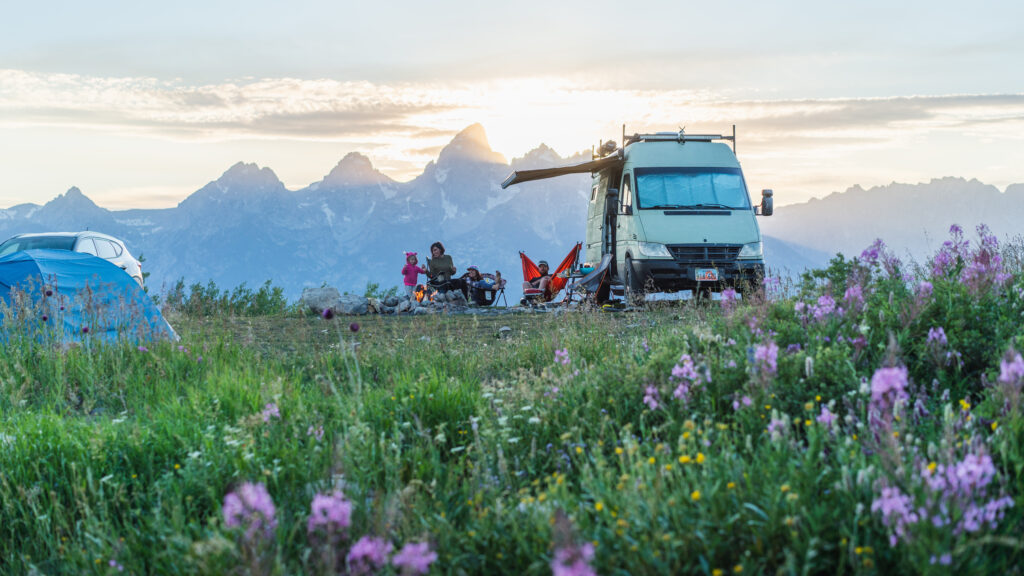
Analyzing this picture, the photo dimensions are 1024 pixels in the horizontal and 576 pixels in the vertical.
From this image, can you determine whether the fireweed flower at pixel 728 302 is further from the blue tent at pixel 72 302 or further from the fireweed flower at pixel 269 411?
the blue tent at pixel 72 302

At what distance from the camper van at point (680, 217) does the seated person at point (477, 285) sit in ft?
11.8

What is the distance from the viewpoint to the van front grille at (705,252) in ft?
49.8

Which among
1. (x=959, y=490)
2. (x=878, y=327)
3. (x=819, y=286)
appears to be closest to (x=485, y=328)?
(x=819, y=286)

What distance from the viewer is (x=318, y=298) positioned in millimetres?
18562

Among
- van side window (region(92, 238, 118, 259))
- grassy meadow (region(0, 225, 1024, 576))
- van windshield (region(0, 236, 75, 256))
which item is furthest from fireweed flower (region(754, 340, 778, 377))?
van windshield (region(0, 236, 75, 256))

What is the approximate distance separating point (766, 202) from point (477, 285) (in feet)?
23.7

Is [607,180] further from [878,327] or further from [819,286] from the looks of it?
[878,327]

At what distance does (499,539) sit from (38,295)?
28.4ft

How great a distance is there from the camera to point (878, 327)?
5.02 metres

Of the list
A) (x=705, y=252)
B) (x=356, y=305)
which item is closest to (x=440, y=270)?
(x=356, y=305)

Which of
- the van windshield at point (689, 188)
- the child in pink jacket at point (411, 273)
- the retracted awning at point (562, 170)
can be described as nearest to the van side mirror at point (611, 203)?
the van windshield at point (689, 188)

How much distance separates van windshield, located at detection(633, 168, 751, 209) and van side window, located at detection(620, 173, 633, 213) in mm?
189

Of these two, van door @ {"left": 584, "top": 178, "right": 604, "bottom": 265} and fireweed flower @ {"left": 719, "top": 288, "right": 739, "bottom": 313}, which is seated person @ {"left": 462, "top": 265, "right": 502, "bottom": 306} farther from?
fireweed flower @ {"left": 719, "top": 288, "right": 739, "bottom": 313}

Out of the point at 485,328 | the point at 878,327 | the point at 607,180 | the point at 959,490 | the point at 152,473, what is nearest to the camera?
the point at 959,490
